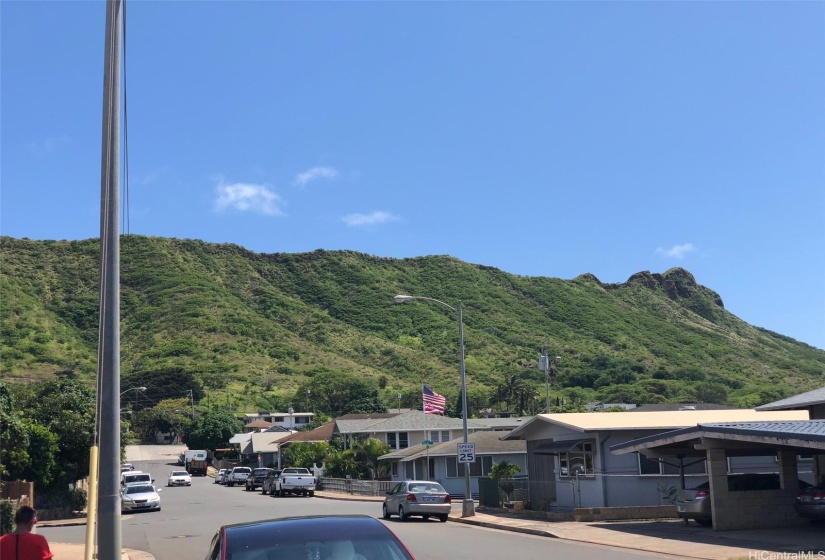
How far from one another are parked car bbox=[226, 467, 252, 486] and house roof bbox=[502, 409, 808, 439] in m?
38.3

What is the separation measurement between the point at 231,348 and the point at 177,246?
170ft

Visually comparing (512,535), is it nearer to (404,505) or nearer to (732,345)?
(404,505)

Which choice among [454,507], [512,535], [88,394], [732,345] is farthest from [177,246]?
[512,535]

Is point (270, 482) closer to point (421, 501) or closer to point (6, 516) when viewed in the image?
point (421, 501)

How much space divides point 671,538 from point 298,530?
16777 millimetres

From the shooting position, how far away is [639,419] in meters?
31.6

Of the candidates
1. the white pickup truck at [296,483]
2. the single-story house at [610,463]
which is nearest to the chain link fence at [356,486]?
the white pickup truck at [296,483]

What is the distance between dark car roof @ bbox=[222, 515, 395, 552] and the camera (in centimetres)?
Result: 696

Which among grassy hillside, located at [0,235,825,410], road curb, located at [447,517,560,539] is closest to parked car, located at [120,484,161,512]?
road curb, located at [447,517,560,539]

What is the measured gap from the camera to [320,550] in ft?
22.5

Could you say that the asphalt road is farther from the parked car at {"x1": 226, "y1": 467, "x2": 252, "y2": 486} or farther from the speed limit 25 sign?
the parked car at {"x1": 226, "y1": 467, "x2": 252, "y2": 486}

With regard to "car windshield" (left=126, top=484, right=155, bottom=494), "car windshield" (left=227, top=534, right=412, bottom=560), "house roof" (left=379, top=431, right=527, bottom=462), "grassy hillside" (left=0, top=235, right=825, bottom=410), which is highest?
"grassy hillside" (left=0, top=235, right=825, bottom=410)

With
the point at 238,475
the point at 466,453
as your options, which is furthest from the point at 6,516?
the point at 238,475

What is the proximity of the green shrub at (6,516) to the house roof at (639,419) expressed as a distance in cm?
1864
